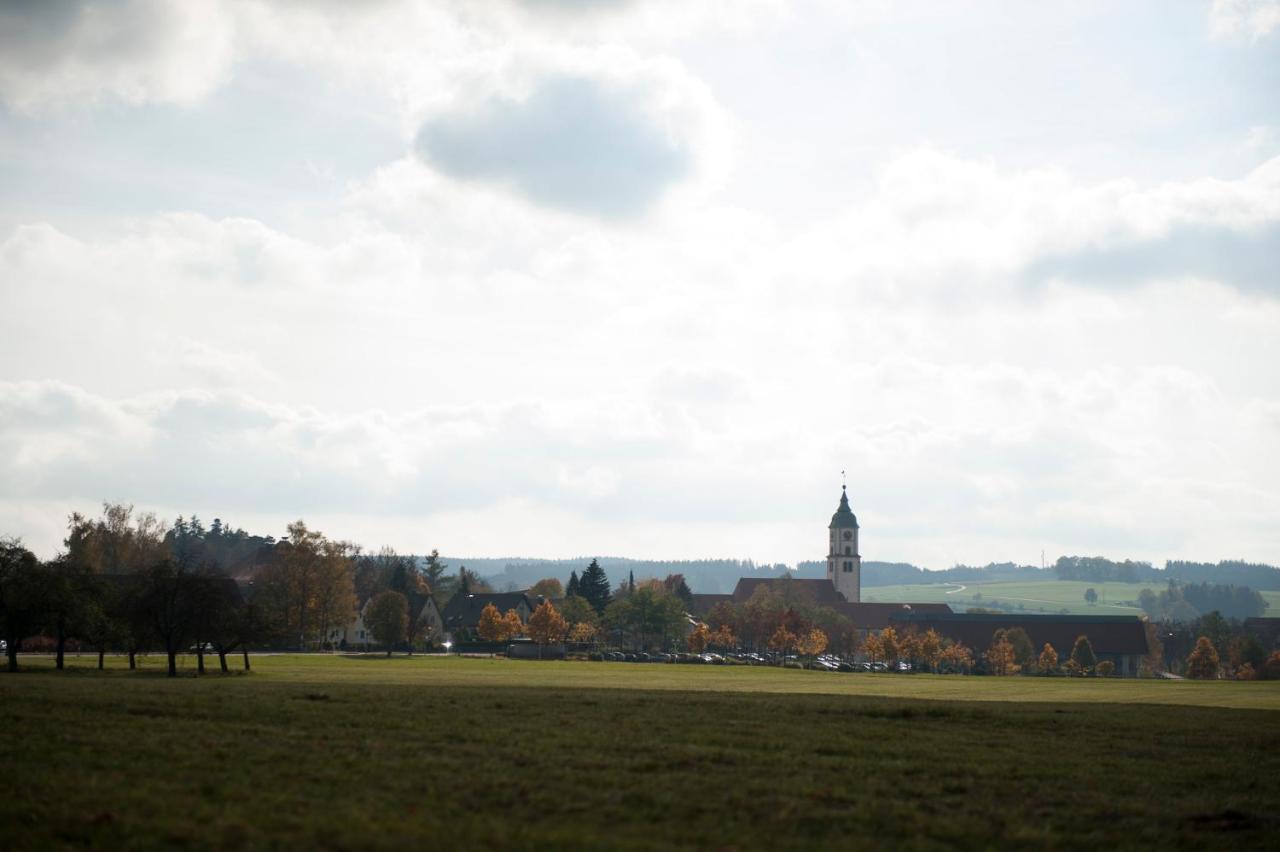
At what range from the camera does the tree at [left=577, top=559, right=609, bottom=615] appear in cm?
17688

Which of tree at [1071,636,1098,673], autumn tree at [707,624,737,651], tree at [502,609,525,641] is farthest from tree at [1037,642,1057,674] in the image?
tree at [502,609,525,641]

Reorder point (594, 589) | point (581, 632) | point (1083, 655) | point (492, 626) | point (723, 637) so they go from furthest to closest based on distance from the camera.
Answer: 1. point (594, 589)
2. point (1083, 655)
3. point (723, 637)
4. point (581, 632)
5. point (492, 626)

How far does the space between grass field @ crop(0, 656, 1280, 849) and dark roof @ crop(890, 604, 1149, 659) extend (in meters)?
159

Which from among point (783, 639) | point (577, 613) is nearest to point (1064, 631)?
point (783, 639)

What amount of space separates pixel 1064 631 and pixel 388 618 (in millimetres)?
120376

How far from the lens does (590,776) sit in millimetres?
23359

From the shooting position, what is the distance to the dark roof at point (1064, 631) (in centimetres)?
18775

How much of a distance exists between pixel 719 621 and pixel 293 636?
206ft

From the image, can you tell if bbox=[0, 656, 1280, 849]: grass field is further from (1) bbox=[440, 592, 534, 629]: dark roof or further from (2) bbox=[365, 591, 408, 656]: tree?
(1) bbox=[440, 592, 534, 629]: dark roof

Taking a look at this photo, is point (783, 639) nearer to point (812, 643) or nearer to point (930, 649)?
point (812, 643)

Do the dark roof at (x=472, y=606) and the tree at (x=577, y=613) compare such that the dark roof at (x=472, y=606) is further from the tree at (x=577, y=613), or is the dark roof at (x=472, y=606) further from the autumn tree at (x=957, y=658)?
the autumn tree at (x=957, y=658)

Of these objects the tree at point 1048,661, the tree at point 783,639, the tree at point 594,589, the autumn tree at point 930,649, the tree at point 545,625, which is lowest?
the tree at point 1048,661

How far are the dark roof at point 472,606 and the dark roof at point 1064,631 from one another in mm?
68401

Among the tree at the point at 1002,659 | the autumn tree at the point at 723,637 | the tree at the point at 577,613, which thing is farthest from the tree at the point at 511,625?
the tree at the point at 1002,659
